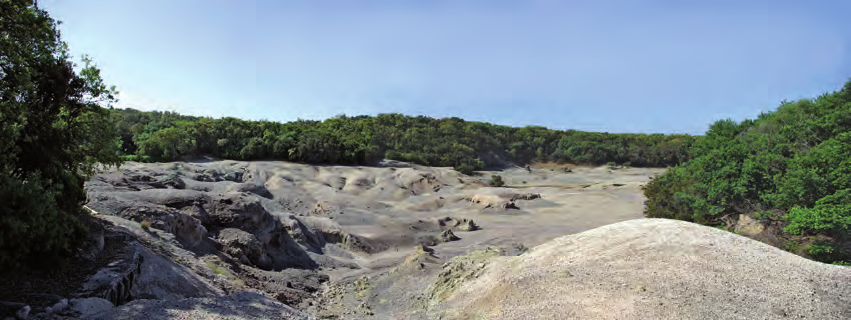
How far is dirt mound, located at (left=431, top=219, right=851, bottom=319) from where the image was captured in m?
11.0

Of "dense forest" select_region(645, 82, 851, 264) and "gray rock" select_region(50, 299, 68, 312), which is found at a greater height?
"dense forest" select_region(645, 82, 851, 264)

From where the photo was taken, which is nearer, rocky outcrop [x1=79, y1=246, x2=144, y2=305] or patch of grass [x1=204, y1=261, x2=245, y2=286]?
rocky outcrop [x1=79, y1=246, x2=144, y2=305]

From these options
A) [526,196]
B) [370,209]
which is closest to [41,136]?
[370,209]

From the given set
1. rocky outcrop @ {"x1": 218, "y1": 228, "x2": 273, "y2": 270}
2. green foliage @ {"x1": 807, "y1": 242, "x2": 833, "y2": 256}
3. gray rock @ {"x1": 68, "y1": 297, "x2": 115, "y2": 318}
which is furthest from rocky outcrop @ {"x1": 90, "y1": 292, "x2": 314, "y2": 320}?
green foliage @ {"x1": 807, "y1": 242, "x2": 833, "y2": 256}

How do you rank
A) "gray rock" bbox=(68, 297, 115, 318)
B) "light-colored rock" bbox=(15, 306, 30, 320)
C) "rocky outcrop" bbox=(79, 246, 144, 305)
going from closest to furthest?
"light-colored rock" bbox=(15, 306, 30, 320) < "gray rock" bbox=(68, 297, 115, 318) < "rocky outcrop" bbox=(79, 246, 144, 305)

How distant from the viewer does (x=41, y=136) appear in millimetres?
10164

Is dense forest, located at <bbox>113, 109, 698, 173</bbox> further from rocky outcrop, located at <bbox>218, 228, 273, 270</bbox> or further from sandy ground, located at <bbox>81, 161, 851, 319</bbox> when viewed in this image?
rocky outcrop, located at <bbox>218, 228, 273, 270</bbox>

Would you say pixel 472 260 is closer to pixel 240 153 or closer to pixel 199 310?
pixel 199 310

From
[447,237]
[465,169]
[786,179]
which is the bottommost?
[447,237]

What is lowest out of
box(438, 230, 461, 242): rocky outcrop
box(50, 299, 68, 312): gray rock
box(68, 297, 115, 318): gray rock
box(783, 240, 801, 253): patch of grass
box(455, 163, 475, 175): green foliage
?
box(438, 230, 461, 242): rocky outcrop

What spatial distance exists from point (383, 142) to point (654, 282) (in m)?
50.8

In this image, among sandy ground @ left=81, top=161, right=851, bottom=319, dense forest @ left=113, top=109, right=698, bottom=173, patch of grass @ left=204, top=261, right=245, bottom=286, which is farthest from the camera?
dense forest @ left=113, top=109, right=698, bottom=173

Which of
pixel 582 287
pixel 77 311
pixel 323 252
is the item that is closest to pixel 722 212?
pixel 582 287

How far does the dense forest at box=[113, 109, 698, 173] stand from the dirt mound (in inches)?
1161
